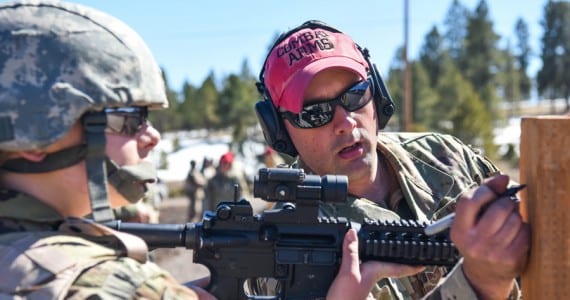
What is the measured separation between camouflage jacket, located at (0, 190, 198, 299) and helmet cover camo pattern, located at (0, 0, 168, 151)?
0.22m

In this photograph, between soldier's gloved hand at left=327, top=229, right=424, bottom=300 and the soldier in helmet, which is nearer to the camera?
the soldier in helmet

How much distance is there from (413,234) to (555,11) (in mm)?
60483

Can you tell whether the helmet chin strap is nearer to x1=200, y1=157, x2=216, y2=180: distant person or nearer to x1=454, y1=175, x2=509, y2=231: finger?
x1=454, y1=175, x2=509, y2=231: finger

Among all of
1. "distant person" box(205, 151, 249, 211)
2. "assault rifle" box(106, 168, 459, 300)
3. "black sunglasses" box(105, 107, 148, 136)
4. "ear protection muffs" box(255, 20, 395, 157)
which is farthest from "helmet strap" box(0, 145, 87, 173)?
"distant person" box(205, 151, 249, 211)

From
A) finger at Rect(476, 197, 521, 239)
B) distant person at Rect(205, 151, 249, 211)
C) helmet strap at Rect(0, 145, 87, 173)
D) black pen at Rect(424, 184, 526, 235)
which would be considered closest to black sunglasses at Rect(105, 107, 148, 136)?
helmet strap at Rect(0, 145, 87, 173)

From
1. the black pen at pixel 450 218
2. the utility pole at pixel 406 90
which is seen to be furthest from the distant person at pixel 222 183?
the black pen at pixel 450 218

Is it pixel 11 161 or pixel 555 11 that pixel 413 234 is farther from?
pixel 555 11

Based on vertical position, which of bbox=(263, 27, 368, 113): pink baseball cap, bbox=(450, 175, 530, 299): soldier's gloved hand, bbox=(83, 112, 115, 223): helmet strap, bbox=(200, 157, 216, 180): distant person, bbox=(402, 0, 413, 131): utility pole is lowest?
bbox=(200, 157, 216, 180): distant person

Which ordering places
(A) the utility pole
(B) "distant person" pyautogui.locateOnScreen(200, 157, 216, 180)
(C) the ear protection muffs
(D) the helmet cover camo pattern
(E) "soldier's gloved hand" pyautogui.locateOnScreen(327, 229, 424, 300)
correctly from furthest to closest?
(A) the utility pole → (B) "distant person" pyautogui.locateOnScreen(200, 157, 216, 180) → (C) the ear protection muffs → (E) "soldier's gloved hand" pyautogui.locateOnScreen(327, 229, 424, 300) → (D) the helmet cover camo pattern

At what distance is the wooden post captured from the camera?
5.68ft

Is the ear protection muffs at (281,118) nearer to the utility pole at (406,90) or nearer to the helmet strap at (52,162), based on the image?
the helmet strap at (52,162)

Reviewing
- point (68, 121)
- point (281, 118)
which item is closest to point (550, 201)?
point (68, 121)

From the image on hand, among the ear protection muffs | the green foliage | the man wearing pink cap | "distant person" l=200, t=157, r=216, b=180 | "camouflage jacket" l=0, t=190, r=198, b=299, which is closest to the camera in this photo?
"camouflage jacket" l=0, t=190, r=198, b=299

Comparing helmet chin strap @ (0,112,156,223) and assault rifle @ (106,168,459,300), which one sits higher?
helmet chin strap @ (0,112,156,223)
